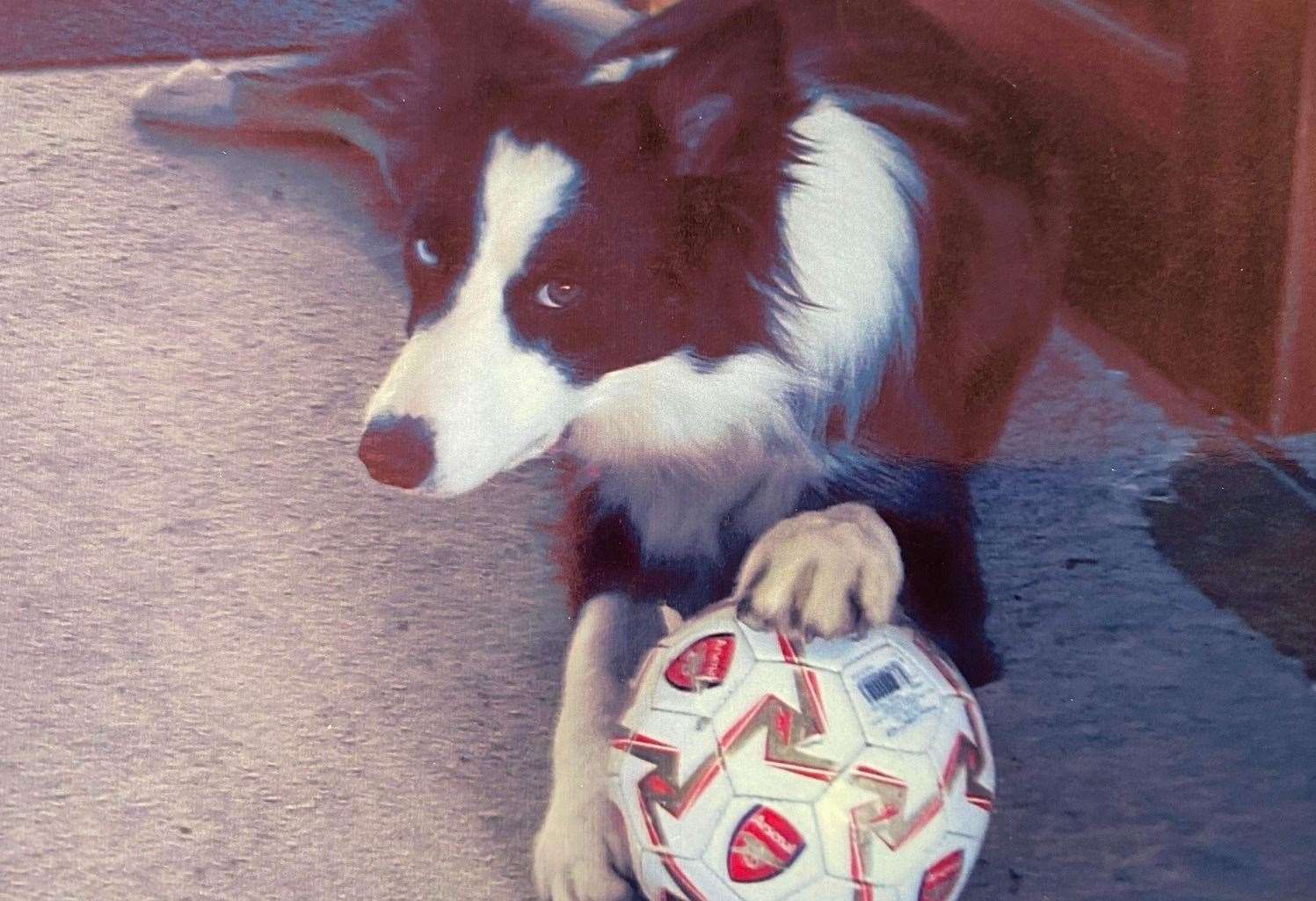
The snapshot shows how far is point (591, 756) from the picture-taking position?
98 centimetres

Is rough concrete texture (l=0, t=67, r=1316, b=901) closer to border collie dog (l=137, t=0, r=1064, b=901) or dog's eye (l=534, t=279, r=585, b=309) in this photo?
border collie dog (l=137, t=0, r=1064, b=901)

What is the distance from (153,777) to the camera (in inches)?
40.2

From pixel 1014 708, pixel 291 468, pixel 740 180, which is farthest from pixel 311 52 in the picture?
pixel 1014 708

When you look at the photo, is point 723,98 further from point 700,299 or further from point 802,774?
point 802,774

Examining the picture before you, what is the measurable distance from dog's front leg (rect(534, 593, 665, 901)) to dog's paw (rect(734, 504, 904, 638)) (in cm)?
13

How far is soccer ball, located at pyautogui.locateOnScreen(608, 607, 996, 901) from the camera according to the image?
794mm

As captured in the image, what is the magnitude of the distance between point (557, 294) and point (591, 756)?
36 cm

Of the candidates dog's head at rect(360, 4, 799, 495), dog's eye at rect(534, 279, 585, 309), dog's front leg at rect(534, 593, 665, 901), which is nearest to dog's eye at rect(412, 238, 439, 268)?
dog's head at rect(360, 4, 799, 495)

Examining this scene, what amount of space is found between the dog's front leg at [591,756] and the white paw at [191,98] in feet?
2.13

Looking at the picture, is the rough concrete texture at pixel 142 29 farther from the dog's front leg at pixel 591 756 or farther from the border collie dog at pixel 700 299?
the dog's front leg at pixel 591 756

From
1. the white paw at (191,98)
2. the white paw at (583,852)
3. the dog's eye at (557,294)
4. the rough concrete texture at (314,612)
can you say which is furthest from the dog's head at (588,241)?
the white paw at (191,98)

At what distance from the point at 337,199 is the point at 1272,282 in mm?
893

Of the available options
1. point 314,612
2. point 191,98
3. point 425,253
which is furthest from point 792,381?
point 191,98

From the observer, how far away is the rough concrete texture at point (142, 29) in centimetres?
119
